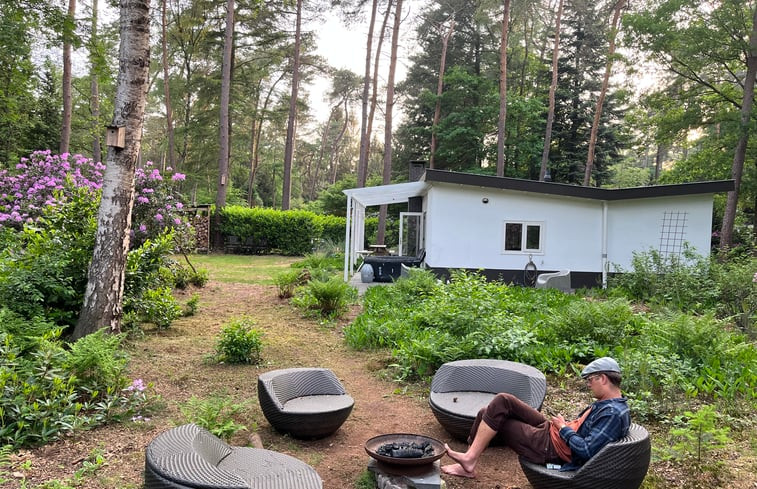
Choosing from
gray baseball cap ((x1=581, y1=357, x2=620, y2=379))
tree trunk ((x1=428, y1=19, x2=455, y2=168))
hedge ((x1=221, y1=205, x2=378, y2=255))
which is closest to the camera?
gray baseball cap ((x1=581, y1=357, x2=620, y2=379))

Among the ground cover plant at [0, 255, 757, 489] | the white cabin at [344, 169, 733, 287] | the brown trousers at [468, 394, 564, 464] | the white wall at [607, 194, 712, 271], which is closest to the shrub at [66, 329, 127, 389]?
the ground cover plant at [0, 255, 757, 489]

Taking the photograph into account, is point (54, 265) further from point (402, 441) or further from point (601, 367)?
point (601, 367)

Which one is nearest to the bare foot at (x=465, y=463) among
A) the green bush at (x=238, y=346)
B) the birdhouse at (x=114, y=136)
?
the green bush at (x=238, y=346)

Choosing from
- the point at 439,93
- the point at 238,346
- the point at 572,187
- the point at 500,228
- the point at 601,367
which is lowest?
the point at 238,346

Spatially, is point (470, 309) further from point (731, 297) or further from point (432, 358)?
point (731, 297)

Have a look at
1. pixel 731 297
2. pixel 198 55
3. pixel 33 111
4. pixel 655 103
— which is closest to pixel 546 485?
pixel 731 297

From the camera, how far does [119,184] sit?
5.43 m

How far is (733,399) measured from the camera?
4.43 metres

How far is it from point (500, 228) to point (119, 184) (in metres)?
9.62

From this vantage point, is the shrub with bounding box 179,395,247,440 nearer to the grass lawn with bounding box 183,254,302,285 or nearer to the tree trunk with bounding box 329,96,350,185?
the grass lawn with bounding box 183,254,302,285

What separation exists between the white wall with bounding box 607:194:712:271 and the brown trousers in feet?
37.1

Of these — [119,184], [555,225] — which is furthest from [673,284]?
[119,184]

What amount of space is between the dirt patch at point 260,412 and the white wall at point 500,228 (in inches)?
221

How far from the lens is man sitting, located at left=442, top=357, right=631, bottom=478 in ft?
9.11
